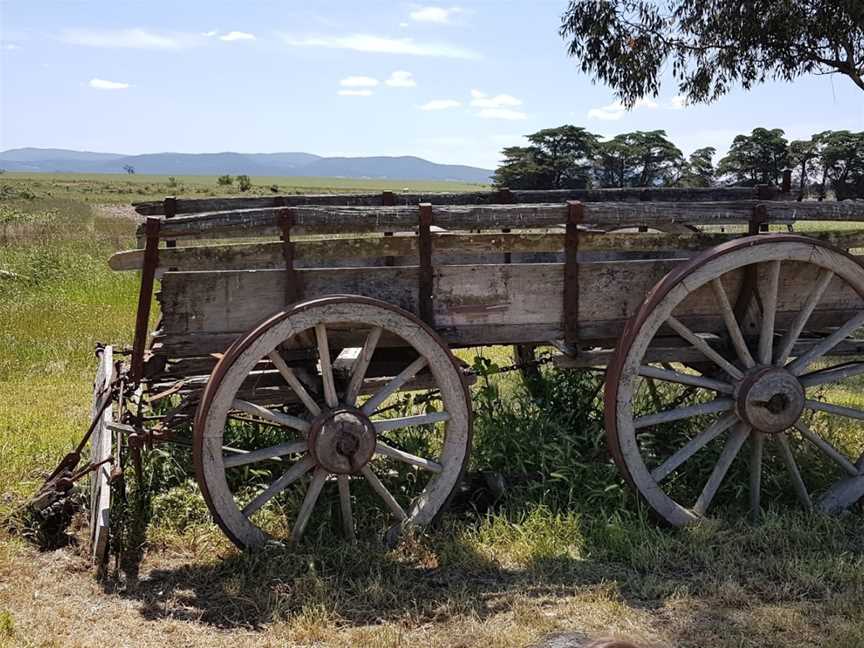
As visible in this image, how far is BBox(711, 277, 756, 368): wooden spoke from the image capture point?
434cm

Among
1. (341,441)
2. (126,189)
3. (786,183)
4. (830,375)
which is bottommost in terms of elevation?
(341,441)

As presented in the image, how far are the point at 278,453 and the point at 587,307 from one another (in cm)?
175

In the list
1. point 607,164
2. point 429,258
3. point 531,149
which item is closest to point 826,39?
point 429,258

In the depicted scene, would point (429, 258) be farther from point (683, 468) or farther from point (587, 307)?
point (683, 468)

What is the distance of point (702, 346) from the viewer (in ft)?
14.3

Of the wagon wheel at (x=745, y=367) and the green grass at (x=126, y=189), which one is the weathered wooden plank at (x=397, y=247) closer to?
the wagon wheel at (x=745, y=367)

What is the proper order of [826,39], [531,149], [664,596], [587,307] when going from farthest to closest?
[531,149] < [826,39] < [587,307] < [664,596]

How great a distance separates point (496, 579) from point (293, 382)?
52.1 inches

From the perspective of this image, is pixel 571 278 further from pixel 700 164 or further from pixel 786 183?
pixel 700 164

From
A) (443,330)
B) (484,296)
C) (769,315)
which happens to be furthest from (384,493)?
(769,315)

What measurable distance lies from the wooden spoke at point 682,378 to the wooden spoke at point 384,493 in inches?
54.8

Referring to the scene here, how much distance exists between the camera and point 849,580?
3.80m

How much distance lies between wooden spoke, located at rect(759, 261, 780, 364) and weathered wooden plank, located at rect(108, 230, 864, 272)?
0.34 m

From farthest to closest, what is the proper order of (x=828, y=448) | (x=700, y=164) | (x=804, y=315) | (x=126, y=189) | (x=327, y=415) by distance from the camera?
(x=126, y=189), (x=700, y=164), (x=828, y=448), (x=804, y=315), (x=327, y=415)
